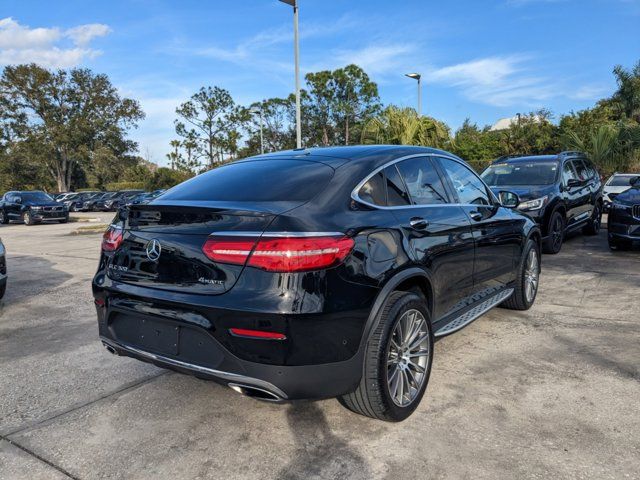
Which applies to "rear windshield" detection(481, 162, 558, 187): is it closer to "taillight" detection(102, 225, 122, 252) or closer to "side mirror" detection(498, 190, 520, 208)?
"side mirror" detection(498, 190, 520, 208)

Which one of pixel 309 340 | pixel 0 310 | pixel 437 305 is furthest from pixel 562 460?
pixel 0 310

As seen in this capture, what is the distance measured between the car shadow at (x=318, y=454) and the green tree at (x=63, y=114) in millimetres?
48813

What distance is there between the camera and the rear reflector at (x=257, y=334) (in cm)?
238

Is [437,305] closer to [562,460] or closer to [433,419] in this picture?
[433,419]

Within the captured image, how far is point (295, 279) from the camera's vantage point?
7.85ft

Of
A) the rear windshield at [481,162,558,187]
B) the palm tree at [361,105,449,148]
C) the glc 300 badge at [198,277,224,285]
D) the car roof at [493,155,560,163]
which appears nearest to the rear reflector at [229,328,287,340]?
the glc 300 badge at [198,277,224,285]

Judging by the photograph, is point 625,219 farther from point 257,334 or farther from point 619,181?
point 619,181

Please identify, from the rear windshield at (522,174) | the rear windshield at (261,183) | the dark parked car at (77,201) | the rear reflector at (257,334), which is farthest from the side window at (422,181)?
the dark parked car at (77,201)

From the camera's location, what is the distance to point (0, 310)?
577 centimetres

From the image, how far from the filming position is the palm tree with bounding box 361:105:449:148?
69.5 ft

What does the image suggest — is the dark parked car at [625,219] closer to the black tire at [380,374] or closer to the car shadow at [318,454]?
the black tire at [380,374]

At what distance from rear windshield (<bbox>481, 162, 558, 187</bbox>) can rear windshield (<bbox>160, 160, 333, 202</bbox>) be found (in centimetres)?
672

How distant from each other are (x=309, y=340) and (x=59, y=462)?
1462mm

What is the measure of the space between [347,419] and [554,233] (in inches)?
260
